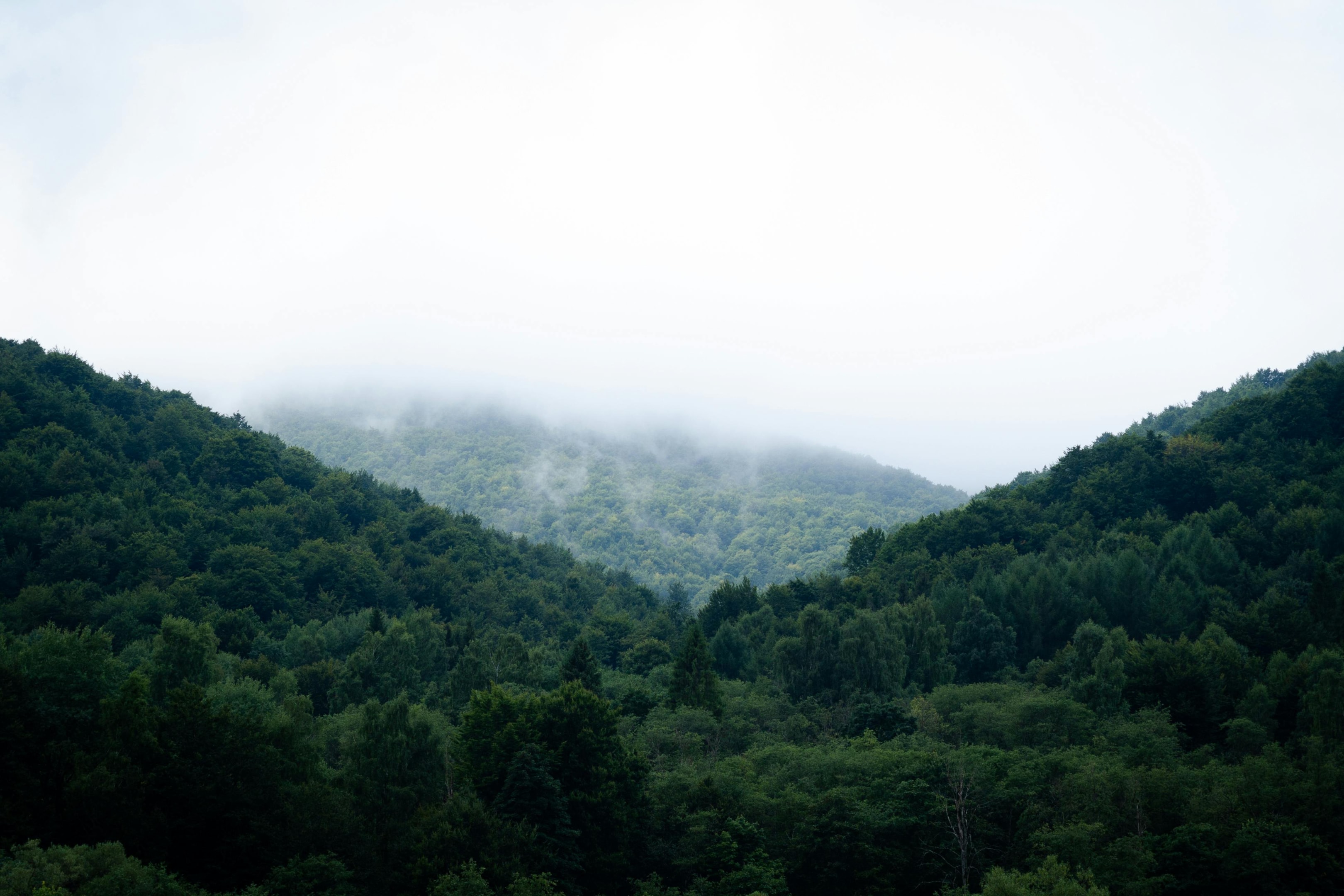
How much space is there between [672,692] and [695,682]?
6.50ft

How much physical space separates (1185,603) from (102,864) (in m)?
71.0

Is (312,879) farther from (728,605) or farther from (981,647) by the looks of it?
(728,605)

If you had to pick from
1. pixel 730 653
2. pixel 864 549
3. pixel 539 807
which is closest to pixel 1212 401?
pixel 864 549

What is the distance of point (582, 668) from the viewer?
Answer: 64.5 m

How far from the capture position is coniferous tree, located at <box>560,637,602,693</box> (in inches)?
2511

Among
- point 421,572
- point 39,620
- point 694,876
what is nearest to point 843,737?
point 694,876

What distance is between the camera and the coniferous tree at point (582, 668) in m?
63.8

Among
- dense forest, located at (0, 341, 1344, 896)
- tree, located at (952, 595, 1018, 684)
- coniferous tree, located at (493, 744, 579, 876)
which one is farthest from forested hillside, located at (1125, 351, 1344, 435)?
coniferous tree, located at (493, 744, 579, 876)

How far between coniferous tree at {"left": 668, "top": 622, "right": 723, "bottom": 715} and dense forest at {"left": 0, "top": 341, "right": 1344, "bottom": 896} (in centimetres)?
19

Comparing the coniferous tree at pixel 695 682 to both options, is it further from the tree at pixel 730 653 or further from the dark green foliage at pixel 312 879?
the dark green foliage at pixel 312 879

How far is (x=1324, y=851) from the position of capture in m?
36.2

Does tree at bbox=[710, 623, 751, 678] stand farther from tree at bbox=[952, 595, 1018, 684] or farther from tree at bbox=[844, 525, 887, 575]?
tree at bbox=[844, 525, 887, 575]

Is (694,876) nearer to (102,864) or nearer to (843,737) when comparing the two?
(843,737)

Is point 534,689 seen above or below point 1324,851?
below
